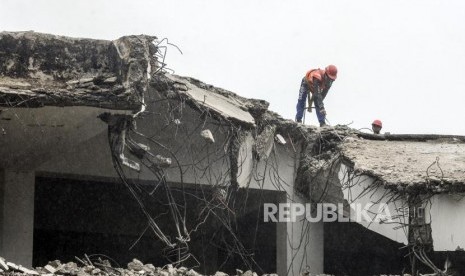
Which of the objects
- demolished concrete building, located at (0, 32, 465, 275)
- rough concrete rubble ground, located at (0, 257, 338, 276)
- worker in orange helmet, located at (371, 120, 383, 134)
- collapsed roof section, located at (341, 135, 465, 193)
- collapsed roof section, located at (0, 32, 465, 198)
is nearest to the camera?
rough concrete rubble ground, located at (0, 257, 338, 276)

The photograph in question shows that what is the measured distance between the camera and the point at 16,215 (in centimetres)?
1454

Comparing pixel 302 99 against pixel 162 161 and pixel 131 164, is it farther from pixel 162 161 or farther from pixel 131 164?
pixel 131 164

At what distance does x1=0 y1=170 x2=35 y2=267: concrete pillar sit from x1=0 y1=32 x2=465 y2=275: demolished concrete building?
0.02 m

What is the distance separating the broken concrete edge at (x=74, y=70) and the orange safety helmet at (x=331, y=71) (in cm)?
534

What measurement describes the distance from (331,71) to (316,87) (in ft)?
1.28

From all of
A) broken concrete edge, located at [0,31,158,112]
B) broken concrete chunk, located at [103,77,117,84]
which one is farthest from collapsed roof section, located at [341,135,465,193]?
broken concrete chunk, located at [103,77,117,84]

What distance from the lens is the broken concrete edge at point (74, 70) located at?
12.4 m

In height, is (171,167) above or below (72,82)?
below

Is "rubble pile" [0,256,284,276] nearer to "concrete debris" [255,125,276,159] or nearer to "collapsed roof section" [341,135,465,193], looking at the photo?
"collapsed roof section" [341,135,465,193]

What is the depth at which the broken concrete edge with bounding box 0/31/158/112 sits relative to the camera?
12.4 meters

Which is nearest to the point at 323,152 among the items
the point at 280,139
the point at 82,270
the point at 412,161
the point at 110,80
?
the point at 280,139

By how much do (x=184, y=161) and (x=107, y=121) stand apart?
7.61ft

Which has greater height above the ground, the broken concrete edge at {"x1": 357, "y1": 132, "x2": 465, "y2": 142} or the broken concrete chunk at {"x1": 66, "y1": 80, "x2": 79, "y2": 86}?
the broken concrete chunk at {"x1": 66, "y1": 80, "x2": 79, "y2": 86}

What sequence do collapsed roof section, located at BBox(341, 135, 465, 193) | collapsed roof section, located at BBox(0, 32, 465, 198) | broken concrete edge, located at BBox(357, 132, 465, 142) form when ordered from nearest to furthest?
collapsed roof section, located at BBox(0, 32, 465, 198) → collapsed roof section, located at BBox(341, 135, 465, 193) → broken concrete edge, located at BBox(357, 132, 465, 142)
